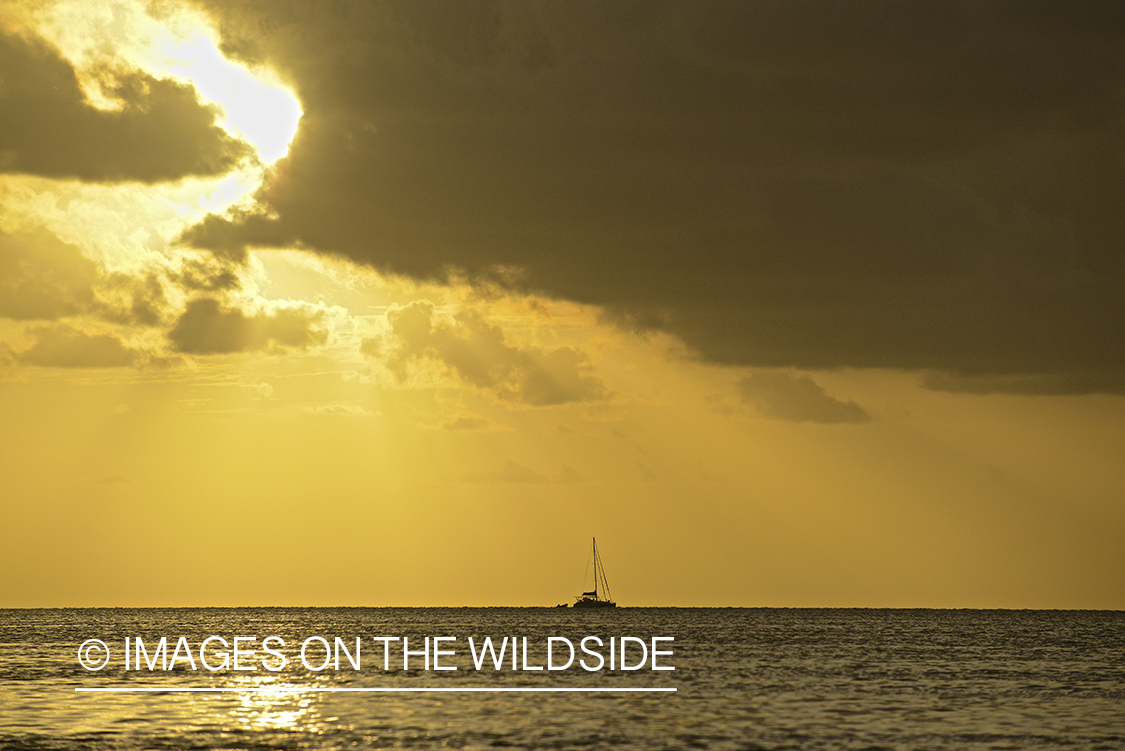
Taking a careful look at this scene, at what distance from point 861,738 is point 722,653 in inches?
2978

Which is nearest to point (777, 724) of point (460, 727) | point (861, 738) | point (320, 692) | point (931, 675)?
point (861, 738)

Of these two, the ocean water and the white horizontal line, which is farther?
the white horizontal line

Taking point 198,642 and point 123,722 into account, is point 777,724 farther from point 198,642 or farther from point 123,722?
point 198,642

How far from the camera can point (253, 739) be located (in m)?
58.3
